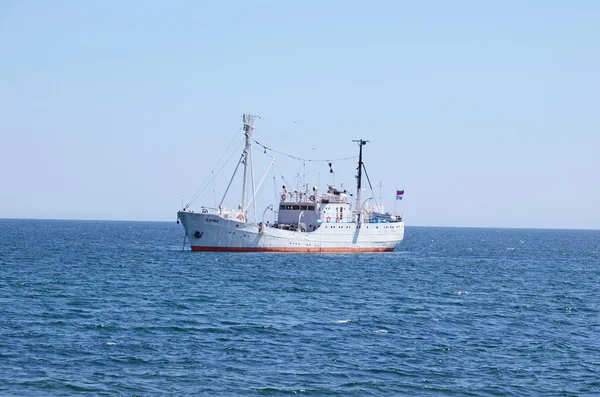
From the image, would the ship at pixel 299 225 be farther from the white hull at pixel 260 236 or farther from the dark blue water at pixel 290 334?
the dark blue water at pixel 290 334

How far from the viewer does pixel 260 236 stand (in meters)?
81.9

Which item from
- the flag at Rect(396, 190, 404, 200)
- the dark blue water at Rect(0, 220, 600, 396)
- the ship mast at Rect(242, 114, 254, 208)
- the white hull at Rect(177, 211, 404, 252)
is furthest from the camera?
the flag at Rect(396, 190, 404, 200)

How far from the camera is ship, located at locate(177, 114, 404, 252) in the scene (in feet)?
267

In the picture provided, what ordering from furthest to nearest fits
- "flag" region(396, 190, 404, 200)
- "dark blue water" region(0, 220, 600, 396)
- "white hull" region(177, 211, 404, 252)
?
"flag" region(396, 190, 404, 200)
"white hull" region(177, 211, 404, 252)
"dark blue water" region(0, 220, 600, 396)

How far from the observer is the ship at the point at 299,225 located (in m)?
81.3

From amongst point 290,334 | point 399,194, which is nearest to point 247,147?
point 399,194

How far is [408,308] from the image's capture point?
4500 cm

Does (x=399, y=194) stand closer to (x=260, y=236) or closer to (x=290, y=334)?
(x=260, y=236)

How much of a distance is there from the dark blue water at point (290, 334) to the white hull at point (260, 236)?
15993mm

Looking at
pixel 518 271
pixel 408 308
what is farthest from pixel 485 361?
pixel 518 271

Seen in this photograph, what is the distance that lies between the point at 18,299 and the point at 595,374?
31.9 meters

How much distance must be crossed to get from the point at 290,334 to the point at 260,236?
155 ft

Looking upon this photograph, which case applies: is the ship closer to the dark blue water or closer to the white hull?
the white hull

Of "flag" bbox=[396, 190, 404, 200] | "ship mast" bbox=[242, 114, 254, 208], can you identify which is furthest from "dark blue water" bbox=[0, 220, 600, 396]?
"flag" bbox=[396, 190, 404, 200]
